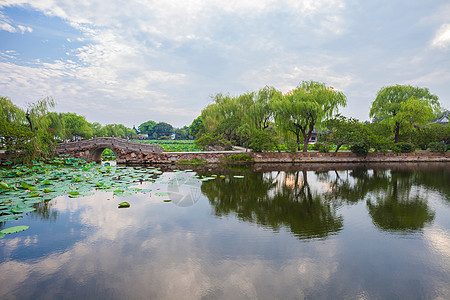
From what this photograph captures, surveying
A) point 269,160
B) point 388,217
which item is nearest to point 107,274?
point 388,217

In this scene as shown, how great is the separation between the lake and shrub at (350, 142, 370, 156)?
38.9 ft

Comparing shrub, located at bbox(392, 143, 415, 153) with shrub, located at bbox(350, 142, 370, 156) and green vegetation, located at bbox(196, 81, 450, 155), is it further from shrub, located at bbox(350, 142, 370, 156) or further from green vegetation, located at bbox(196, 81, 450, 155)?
shrub, located at bbox(350, 142, 370, 156)

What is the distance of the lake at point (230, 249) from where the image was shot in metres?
3.34

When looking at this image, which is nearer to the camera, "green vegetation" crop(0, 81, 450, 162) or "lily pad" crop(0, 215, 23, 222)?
"lily pad" crop(0, 215, 23, 222)

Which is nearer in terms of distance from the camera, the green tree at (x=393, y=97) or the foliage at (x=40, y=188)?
the foliage at (x=40, y=188)

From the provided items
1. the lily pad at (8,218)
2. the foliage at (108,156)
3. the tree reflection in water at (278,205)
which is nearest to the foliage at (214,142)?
the foliage at (108,156)

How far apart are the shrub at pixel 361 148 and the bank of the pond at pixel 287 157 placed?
43 centimetres

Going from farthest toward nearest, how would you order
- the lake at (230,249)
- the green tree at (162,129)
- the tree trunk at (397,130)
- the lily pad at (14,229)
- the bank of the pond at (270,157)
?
the green tree at (162,129) → the tree trunk at (397,130) → the bank of the pond at (270,157) → the lily pad at (14,229) → the lake at (230,249)

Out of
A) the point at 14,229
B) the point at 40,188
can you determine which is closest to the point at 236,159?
the point at 40,188

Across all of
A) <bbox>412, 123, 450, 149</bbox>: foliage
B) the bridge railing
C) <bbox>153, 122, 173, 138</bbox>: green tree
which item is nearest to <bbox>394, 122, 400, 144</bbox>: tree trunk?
<bbox>412, 123, 450, 149</bbox>: foliage

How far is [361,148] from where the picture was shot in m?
19.5

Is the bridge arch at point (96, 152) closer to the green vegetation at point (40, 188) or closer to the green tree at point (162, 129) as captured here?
the green vegetation at point (40, 188)

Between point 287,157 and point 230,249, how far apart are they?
1621cm

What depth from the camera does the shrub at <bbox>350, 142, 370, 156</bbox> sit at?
19.2 metres
